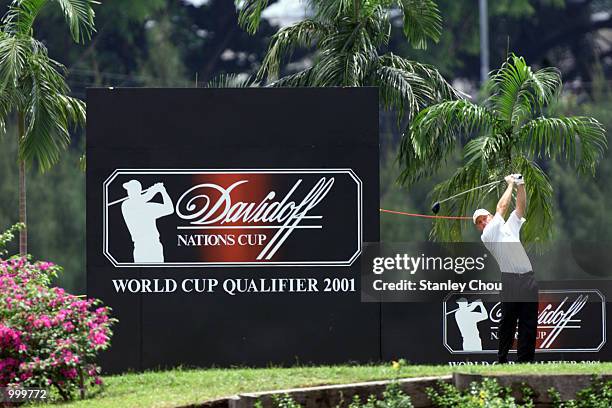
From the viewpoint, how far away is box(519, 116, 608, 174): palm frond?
15078mm

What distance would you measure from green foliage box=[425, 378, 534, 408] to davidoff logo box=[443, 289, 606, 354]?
313 centimetres

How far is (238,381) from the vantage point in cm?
1099

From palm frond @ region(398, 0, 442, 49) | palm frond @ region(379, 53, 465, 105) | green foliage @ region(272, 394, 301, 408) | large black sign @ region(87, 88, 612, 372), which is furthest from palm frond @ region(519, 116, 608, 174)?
green foliage @ region(272, 394, 301, 408)

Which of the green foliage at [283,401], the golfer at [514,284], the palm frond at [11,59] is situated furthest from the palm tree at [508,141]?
→ the green foliage at [283,401]

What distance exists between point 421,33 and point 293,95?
15.8ft

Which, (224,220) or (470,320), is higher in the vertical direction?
(224,220)

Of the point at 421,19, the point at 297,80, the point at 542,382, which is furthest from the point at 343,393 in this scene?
the point at 421,19

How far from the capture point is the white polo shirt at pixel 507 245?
41.0ft

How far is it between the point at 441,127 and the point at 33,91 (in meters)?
4.87

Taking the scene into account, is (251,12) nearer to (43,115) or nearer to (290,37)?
(290,37)

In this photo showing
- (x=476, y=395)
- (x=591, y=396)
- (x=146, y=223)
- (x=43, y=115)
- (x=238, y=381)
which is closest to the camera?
(x=476, y=395)

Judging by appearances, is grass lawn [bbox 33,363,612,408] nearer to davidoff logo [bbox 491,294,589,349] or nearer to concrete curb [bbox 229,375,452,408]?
concrete curb [bbox 229,375,452,408]

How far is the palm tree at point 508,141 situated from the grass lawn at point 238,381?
4.03 m

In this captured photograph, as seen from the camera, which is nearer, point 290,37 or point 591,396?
point 591,396
